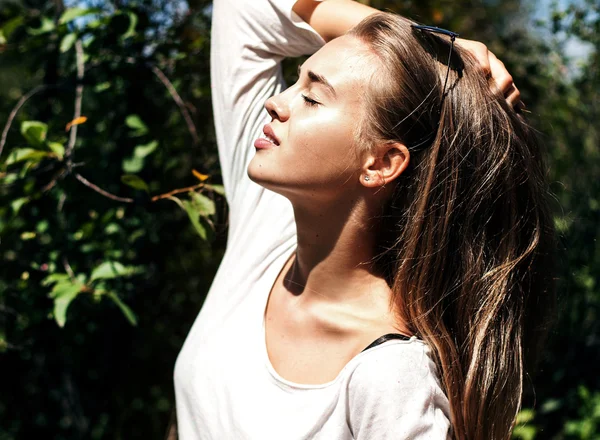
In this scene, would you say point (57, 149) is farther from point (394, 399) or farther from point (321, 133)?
point (394, 399)

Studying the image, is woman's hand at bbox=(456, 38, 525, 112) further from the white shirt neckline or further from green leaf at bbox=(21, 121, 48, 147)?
green leaf at bbox=(21, 121, 48, 147)

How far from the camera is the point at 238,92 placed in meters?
1.71

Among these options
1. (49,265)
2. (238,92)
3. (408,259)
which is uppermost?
(238,92)

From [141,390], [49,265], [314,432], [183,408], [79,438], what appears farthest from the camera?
[141,390]

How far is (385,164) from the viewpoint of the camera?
1436mm

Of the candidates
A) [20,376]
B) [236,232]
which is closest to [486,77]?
[236,232]

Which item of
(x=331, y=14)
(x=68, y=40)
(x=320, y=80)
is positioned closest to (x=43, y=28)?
(x=68, y=40)

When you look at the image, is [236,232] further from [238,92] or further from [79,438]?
Answer: [79,438]

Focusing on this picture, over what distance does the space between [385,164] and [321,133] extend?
0.52 feet

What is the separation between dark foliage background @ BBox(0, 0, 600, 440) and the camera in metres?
2.04

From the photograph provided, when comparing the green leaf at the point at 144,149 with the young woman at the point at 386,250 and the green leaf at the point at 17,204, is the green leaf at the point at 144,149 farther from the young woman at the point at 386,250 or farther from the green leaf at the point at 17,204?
the young woman at the point at 386,250

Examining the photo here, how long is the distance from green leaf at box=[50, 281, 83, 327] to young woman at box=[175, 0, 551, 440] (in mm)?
374

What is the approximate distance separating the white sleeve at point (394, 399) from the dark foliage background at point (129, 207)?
2.15 ft

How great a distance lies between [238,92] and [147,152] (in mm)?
513
